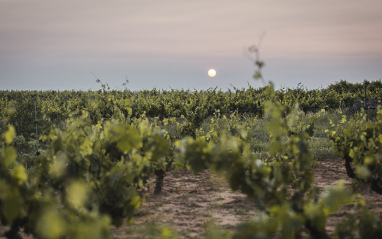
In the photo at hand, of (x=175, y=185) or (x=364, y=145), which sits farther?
(x=175, y=185)

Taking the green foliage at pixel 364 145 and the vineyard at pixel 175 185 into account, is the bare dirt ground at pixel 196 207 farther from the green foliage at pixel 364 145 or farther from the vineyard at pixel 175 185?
the green foliage at pixel 364 145

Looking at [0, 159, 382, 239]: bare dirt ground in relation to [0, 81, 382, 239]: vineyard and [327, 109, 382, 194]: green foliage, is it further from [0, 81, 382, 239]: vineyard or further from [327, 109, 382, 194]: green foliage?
[327, 109, 382, 194]: green foliage

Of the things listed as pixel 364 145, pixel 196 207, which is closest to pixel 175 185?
pixel 196 207

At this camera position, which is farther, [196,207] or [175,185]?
[175,185]

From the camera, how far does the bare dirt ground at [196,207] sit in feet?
14.6

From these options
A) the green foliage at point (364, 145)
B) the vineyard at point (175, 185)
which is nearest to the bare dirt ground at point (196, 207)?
the vineyard at point (175, 185)

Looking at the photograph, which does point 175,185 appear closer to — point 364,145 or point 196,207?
point 196,207

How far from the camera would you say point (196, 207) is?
537 cm

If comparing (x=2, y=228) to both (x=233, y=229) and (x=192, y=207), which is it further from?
(x=233, y=229)

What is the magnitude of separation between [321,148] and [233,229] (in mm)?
6155

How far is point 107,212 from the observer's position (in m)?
3.86

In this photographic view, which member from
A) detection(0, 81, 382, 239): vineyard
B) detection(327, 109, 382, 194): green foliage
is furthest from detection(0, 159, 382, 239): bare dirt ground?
detection(327, 109, 382, 194): green foliage

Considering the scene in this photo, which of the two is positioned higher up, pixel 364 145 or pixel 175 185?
pixel 364 145

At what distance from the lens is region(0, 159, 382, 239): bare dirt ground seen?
4453 millimetres
